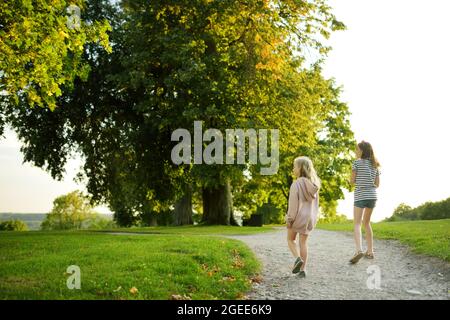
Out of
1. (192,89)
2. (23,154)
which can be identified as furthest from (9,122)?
(192,89)

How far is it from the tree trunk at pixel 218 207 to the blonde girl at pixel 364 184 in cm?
1991

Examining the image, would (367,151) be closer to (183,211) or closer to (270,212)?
(183,211)

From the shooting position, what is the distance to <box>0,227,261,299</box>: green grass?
7645 millimetres

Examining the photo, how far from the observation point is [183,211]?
37.6 meters

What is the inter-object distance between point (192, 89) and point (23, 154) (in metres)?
13.7

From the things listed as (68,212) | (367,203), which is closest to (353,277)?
(367,203)

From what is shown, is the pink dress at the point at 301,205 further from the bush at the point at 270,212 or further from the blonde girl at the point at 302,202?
the bush at the point at 270,212

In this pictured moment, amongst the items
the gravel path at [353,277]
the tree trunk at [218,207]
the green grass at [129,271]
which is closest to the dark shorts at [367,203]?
the gravel path at [353,277]

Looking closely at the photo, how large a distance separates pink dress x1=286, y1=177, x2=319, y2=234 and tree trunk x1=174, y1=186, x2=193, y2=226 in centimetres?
2815

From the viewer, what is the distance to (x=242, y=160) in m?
23.9

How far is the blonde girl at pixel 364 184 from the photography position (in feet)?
34.1

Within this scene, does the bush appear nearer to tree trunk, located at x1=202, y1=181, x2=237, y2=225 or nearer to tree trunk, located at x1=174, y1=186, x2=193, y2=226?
tree trunk, located at x1=174, y1=186, x2=193, y2=226
